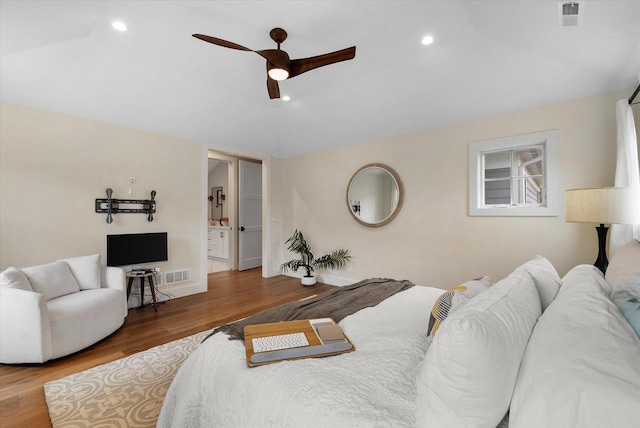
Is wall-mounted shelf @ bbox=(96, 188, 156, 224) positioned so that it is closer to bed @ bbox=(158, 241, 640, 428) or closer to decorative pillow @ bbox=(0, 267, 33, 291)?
decorative pillow @ bbox=(0, 267, 33, 291)

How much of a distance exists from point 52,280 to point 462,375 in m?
3.66

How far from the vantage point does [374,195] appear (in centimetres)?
446

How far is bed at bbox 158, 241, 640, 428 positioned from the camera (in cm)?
64

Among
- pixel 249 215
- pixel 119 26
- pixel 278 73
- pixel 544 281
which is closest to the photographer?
pixel 544 281

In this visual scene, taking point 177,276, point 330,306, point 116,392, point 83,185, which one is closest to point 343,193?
point 177,276

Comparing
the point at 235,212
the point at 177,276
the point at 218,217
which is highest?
the point at 235,212

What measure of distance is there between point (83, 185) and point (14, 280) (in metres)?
1.42

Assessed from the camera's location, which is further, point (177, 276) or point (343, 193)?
point (343, 193)

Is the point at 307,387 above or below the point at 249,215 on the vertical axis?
below

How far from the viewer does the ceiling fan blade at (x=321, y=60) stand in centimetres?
218

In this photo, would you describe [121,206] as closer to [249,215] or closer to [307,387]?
[249,215]

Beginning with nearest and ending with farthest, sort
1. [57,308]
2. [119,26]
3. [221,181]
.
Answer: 1. [57,308]
2. [119,26]
3. [221,181]

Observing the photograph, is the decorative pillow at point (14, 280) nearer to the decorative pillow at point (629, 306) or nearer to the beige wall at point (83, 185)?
the beige wall at point (83, 185)

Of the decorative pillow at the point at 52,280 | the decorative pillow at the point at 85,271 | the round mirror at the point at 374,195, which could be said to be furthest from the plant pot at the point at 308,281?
the decorative pillow at the point at 52,280
